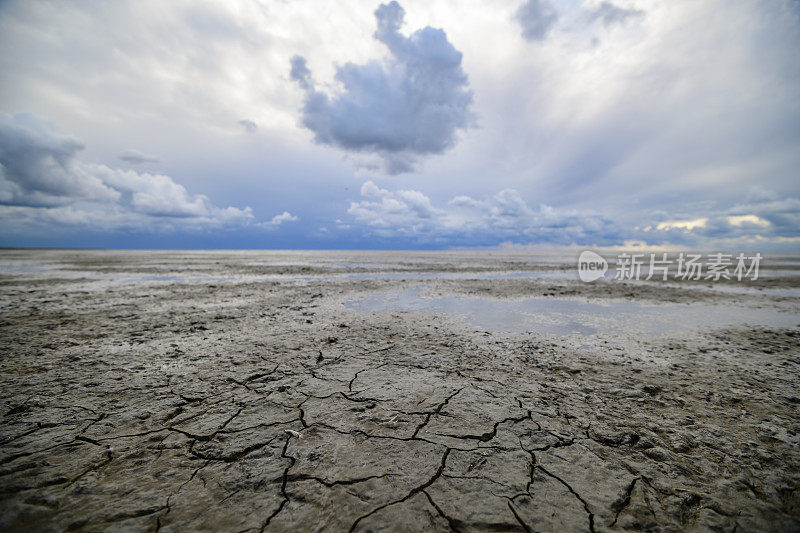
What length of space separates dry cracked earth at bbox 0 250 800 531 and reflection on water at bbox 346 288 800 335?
82cm

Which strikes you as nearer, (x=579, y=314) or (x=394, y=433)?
(x=394, y=433)

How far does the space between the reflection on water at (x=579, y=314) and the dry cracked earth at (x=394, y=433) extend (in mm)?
823

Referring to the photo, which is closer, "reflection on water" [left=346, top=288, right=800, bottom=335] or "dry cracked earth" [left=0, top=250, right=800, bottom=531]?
"dry cracked earth" [left=0, top=250, right=800, bottom=531]

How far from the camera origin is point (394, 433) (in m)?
2.51

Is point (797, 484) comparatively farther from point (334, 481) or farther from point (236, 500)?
point (236, 500)

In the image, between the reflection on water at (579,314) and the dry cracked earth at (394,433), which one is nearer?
the dry cracked earth at (394,433)

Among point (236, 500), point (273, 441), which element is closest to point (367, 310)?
point (273, 441)

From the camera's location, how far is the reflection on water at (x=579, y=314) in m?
5.90

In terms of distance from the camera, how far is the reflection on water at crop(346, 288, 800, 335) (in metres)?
5.90

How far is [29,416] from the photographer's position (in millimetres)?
2619

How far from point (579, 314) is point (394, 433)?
6219 mm

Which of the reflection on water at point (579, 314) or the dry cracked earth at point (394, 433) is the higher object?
the reflection on water at point (579, 314)

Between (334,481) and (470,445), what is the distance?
1.06 metres

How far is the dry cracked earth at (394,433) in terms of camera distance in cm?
175
